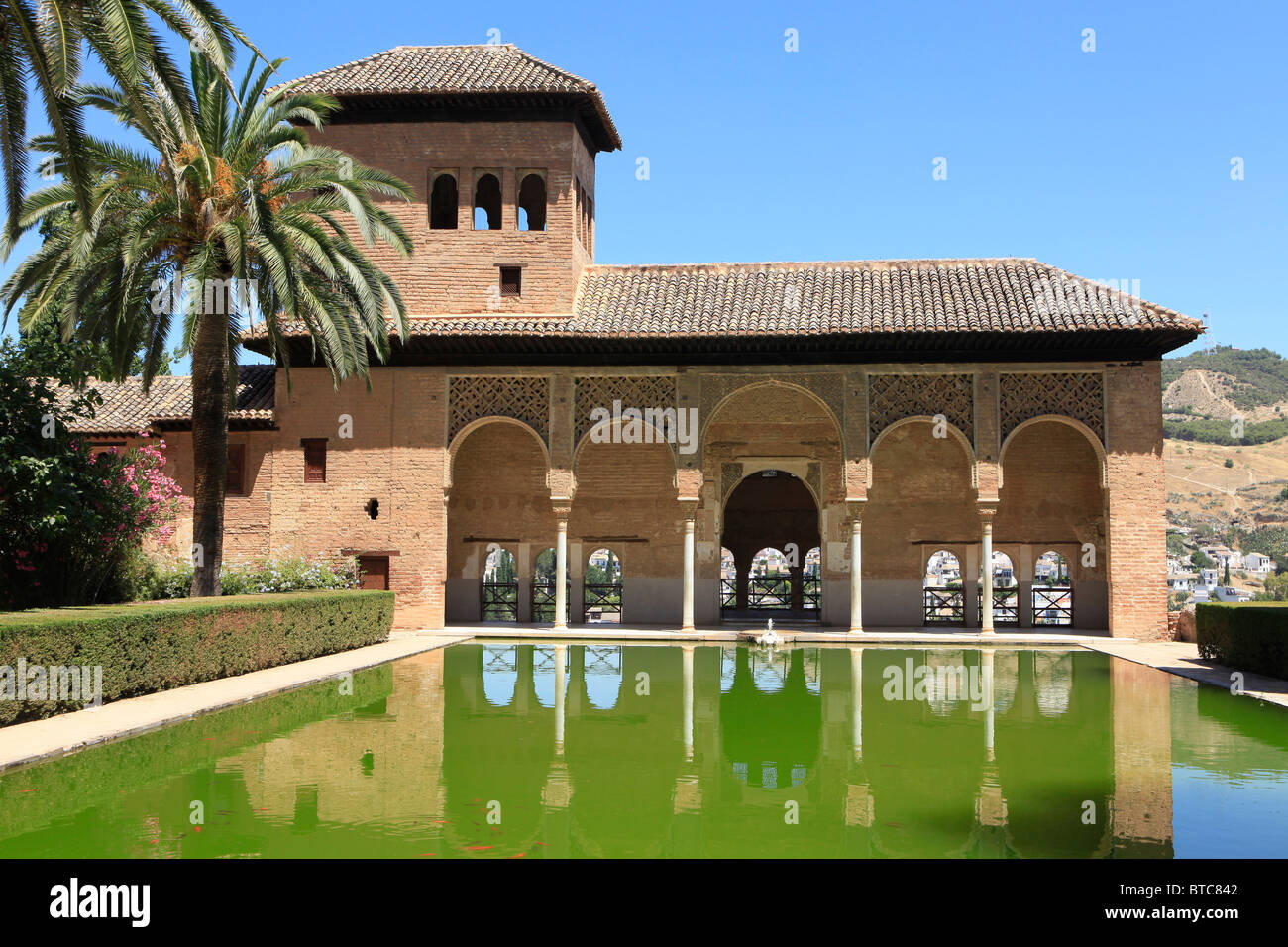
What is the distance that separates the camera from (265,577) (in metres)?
20.2

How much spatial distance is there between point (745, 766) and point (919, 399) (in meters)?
14.0

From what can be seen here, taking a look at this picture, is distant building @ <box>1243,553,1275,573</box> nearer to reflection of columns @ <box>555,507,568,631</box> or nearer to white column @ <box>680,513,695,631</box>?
white column @ <box>680,513,695,631</box>

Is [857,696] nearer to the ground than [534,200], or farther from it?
nearer to the ground

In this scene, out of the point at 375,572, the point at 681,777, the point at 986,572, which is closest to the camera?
the point at 681,777

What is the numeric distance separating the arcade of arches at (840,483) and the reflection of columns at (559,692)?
3.15 meters

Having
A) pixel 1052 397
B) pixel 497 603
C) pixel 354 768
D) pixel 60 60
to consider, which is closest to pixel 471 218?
pixel 497 603

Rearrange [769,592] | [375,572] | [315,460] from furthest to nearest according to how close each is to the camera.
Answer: [769,592]
[315,460]
[375,572]

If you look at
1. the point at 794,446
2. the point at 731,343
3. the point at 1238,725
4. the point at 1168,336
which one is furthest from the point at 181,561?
the point at 1168,336

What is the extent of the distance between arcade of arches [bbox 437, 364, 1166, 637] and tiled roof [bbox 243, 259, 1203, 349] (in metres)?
0.94

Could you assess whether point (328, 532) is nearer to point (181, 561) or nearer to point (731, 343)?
point (181, 561)

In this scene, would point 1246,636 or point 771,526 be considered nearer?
point 1246,636

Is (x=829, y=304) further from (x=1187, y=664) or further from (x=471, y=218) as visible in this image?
(x=1187, y=664)

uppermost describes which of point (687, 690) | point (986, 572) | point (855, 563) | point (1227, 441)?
point (1227, 441)
